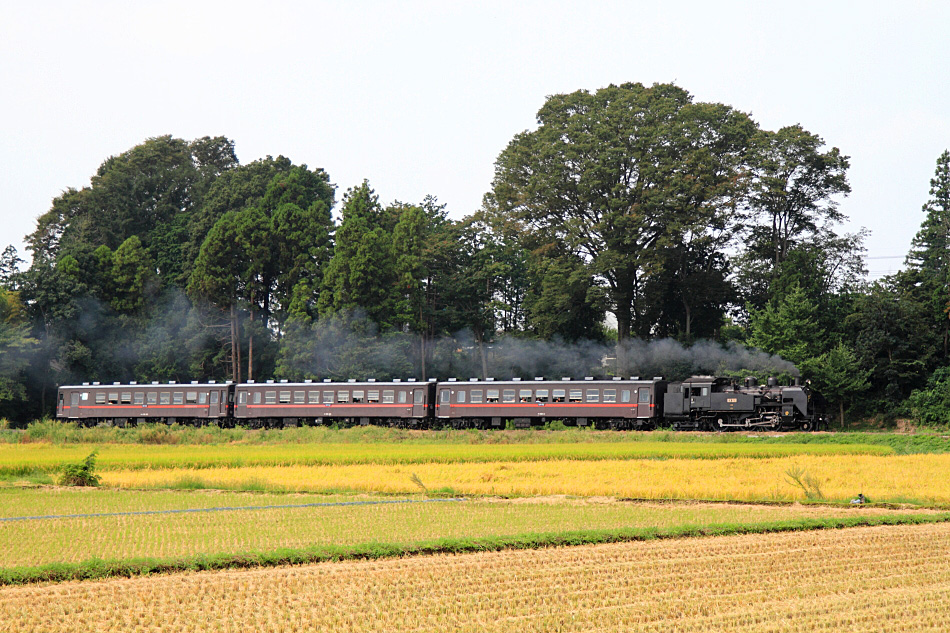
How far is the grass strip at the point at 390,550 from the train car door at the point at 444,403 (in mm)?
34690

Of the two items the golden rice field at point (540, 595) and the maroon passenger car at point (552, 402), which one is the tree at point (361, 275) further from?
the golden rice field at point (540, 595)

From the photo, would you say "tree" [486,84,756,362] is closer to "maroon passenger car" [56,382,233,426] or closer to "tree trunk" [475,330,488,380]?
"tree trunk" [475,330,488,380]

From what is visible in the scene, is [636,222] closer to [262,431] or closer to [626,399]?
[626,399]

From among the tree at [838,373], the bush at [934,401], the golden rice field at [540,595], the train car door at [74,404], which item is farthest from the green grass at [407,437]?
the golden rice field at [540,595]

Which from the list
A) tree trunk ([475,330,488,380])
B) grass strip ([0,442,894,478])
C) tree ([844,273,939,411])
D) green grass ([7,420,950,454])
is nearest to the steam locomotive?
green grass ([7,420,950,454])

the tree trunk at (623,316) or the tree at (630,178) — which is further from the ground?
the tree at (630,178)

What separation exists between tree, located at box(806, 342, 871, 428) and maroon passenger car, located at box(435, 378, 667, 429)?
8.99 metres

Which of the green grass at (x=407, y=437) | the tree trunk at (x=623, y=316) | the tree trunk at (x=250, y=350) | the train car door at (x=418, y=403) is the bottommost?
the green grass at (x=407, y=437)

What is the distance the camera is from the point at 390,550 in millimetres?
14977

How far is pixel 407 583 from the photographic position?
501 inches

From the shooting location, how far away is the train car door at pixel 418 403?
174 feet

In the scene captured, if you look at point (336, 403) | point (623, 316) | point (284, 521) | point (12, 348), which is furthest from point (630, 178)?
point (284, 521)

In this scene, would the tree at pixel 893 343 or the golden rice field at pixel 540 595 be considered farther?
the tree at pixel 893 343

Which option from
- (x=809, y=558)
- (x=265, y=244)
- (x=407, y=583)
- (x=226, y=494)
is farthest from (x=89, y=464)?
(x=265, y=244)
